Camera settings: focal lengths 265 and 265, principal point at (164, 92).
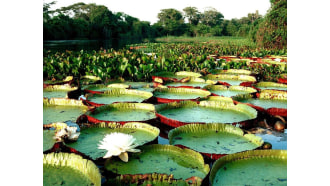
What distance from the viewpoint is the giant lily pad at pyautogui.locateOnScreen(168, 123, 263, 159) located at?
2189 millimetres

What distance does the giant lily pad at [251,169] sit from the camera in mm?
1694

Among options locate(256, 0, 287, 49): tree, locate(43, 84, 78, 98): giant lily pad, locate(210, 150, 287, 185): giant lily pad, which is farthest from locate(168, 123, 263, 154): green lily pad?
locate(256, 0, 287, 49): tree

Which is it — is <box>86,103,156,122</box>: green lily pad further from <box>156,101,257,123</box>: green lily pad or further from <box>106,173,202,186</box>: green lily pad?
<box>106,173,202,186</box>: green lily pad

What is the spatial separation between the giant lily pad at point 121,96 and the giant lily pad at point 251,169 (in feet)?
7.16

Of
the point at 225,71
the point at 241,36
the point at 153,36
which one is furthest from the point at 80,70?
the point at 241,36

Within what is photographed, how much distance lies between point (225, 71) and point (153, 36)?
1773 centimetres

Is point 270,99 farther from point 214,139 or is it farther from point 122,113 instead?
point 122,113

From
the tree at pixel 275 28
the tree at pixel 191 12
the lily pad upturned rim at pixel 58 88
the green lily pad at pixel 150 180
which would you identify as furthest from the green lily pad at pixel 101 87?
the tree at pixel 275 28

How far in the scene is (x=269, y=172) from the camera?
180 centimetres

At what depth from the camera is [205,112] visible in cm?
330

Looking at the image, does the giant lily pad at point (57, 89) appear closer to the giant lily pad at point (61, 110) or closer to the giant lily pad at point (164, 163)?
the giant lily pad at point (61, 110)

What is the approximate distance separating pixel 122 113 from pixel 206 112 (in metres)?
1.03

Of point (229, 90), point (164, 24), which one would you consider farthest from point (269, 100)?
point (164, 24)
